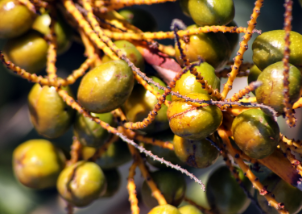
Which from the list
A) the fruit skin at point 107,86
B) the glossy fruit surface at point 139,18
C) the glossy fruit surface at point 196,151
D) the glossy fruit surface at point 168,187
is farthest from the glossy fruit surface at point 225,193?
the glossy fruit surface at point 139,18

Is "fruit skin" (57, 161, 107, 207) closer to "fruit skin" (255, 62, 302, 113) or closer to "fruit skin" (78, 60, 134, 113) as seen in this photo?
"fruit skin" (78, 60, 134, 113)

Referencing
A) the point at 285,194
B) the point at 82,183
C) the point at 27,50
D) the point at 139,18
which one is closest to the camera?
the point at 285,194

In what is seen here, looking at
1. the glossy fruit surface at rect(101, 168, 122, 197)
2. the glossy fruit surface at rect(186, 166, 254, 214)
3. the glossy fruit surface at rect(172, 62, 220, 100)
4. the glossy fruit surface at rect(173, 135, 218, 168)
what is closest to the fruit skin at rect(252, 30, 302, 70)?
the glossy fruit surface at rect(172, 62, 220, 100)

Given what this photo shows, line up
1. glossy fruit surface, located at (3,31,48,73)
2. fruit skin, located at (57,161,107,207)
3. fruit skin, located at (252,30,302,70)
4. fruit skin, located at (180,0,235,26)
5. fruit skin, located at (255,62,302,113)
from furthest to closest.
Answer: glossy fruit surface, located at (3,31,48,73) → fruit skin, located at (57,161,107,207) → fruit skin, located at (180,0,235,26) → fruit skin, located at (252,30,302,70) → fruit skin, located at (255,62,302,113)

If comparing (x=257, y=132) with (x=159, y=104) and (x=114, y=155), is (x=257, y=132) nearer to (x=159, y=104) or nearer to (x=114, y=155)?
(x=159, y=104)

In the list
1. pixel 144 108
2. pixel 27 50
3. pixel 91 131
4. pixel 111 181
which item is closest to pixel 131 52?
pixel 144 108

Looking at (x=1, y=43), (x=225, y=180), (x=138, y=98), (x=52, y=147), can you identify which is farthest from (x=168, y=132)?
(x=1, y=43)

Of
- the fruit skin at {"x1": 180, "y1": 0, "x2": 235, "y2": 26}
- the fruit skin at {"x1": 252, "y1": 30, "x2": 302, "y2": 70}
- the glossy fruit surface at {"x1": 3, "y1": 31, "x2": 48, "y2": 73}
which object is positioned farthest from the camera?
the glossy fruit surface at {"x1": 3, "y1": 31, "x2": 48, "y2": 73}
